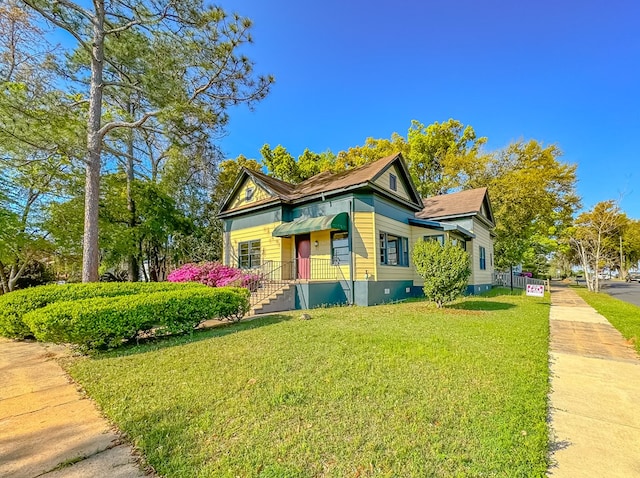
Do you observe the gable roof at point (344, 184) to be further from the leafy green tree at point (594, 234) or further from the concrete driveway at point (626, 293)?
the leafy green tree at point (594, 234)

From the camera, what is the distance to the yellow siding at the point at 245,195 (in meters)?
15.6

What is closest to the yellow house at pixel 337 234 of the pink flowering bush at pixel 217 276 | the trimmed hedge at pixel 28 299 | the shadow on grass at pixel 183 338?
the pink flowering bush at pixel 217 276

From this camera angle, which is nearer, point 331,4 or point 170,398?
point 170,398

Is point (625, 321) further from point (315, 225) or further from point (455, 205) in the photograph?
point (455, 205)

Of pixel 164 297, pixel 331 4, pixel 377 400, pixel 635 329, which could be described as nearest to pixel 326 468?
pixel 377 400

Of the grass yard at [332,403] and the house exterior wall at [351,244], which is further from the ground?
the house exterior wall at [351,244]

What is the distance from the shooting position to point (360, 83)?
1719 cm

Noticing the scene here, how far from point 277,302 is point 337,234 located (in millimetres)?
4013

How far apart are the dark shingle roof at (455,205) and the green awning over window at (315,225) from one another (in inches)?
320

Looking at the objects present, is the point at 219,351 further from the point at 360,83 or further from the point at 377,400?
the point at 360,83

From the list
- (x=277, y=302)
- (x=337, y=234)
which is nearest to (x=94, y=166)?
(x=277, y=302)

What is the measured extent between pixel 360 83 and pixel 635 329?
51.3ft

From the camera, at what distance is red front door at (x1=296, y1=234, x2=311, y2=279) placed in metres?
13.8

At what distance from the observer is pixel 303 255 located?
14.2 meters
